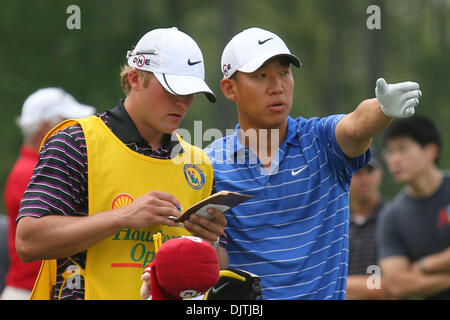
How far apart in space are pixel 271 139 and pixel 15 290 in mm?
2454

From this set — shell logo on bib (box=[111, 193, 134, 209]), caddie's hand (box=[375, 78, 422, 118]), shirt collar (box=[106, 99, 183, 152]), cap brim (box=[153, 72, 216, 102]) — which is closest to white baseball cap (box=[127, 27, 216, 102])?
cap brim (box=[153, 72, 216, 102])

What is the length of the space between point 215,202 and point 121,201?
18.0 inches

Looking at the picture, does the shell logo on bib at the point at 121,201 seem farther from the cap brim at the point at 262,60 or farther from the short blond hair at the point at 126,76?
the cap brim at the point at 262,60

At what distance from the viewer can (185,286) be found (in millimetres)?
3027

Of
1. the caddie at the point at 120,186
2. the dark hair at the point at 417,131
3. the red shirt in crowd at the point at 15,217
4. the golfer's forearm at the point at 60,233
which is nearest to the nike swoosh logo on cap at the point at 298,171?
the caddie at the point at 120,186

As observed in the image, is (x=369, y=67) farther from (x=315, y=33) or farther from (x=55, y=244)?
(x=55, y=244)

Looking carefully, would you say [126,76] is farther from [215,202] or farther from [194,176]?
[215,202]

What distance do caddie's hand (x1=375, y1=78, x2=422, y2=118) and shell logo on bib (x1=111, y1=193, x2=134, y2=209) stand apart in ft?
4.18

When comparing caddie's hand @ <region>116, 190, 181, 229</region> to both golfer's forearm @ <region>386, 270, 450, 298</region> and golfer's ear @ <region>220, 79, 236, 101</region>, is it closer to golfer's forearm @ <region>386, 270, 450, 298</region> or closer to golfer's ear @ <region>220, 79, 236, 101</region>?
golfer's ear @ <region>220, 79, 236, 101</region>

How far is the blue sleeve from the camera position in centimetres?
416

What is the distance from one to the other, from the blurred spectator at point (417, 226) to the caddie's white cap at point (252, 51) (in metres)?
2.58

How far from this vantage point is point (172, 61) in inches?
149

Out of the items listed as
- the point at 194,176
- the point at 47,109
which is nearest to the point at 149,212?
the point at 194,176

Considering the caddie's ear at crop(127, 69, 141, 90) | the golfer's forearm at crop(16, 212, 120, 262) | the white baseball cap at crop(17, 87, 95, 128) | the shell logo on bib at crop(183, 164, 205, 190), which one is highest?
the white baseball cap at crop(17, 87, 95, 128)
